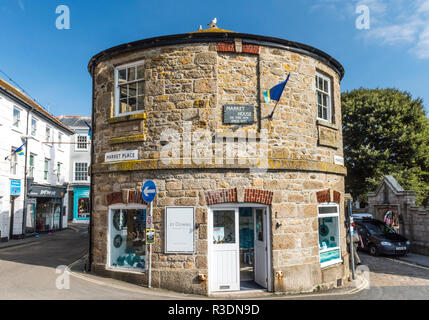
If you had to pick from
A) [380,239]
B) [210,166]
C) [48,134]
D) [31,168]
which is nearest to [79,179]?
[48,134]

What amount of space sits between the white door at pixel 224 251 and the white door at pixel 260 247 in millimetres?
781

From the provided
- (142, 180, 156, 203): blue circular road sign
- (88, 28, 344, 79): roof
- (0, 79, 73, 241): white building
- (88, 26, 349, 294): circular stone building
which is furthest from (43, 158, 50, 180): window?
(142, 180, 156, 203): blue circular road sign

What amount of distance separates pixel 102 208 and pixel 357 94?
84.9 feet

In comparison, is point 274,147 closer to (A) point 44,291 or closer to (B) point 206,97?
(B) point 206,97

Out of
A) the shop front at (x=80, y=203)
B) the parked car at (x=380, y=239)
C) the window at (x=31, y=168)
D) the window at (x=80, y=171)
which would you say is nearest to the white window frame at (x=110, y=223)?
the parked car at (x=380, y=239)

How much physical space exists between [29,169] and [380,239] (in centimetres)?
2097

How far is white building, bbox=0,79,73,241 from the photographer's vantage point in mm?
18906

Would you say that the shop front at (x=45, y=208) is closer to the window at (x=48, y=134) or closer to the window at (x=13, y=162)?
the window at (x=13, y=162)

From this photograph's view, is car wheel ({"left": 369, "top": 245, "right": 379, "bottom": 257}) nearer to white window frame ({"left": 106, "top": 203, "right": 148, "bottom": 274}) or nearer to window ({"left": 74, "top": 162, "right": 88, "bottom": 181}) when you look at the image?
white window frame ({"left": 106, "top": 203, "right": 148, "bottom": 274})

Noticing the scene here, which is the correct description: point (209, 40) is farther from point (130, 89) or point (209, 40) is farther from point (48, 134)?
point (48, 134)

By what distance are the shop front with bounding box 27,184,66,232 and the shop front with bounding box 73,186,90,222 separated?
7248 mm

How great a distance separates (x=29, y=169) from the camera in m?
21.7

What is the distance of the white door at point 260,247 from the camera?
8766 millimetres

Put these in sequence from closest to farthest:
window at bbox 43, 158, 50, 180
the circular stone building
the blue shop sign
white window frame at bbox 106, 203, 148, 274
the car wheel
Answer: the circular stone building
white window frame at bbox 106, 203, 148, 274
the car wheel
the blue shop sign
window at bbox 43, 158, 50, 180
